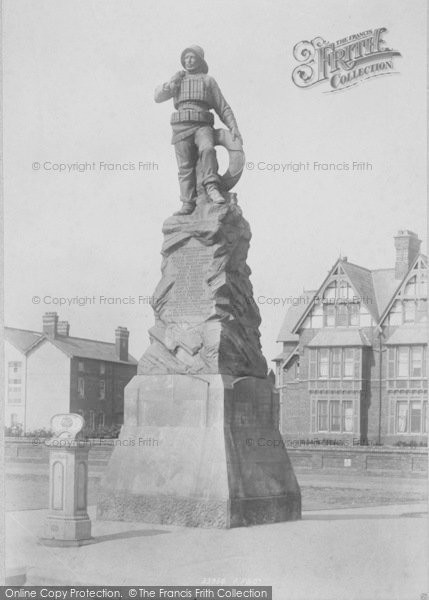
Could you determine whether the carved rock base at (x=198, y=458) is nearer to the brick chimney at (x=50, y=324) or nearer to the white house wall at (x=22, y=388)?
the white house wall at (x=22, y=388)

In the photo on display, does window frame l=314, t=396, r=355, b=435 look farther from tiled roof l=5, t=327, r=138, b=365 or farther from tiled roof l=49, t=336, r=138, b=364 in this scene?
tiled roof l=49, t=336, r=138, b=364

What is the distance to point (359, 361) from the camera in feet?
130

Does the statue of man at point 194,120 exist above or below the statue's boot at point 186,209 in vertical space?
above

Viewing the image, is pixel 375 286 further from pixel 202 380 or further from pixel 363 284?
pixel 202 380

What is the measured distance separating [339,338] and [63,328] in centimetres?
2001

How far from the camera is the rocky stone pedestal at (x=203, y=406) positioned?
45.7 feet

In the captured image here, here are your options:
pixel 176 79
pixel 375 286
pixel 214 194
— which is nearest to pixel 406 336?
pixel 375 286

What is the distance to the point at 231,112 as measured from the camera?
15.5m

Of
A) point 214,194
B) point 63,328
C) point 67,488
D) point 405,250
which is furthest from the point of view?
point 405,250

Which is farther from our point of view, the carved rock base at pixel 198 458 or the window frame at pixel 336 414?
the window frame at pixel 336 414

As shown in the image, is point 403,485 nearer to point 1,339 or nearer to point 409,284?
point 409,284

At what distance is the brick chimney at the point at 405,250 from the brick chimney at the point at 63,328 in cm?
1193

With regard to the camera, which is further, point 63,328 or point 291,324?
point 291,324

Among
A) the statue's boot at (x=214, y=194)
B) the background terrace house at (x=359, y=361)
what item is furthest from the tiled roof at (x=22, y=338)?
the background terrace house at (x=359, y=361)
